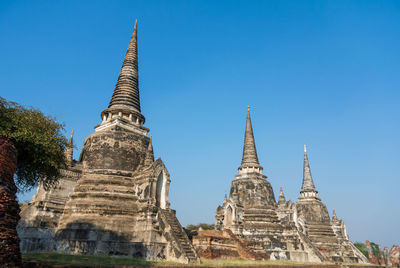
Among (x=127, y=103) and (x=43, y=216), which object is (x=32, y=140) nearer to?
(x=43, y=216)

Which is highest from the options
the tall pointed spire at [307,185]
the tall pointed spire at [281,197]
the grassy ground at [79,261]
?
the tall pointed spire at [307,185]

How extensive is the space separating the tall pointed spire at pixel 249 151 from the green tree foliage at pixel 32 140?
21733 millimetres

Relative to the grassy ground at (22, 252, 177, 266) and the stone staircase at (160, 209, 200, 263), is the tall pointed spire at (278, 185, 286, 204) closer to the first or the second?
the stone staircase at (160, 209, 200, 263)

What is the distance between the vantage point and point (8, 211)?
8.70 metres

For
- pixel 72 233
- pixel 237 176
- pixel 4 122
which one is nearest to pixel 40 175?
pixel 4 122

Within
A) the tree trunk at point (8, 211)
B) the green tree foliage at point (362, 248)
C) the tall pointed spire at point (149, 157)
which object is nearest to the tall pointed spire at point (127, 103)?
the tall pointed spire at point (149, 157)

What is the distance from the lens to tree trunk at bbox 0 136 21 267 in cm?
805

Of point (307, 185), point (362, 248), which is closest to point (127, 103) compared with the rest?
point (307, 185)

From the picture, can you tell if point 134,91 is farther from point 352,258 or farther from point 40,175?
point 352,258

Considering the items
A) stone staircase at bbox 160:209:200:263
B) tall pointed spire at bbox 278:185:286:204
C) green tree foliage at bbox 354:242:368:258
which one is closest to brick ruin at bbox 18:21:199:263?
stone staircase at bbox 160:209:200:263

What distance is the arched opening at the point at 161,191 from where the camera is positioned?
64.6 feet

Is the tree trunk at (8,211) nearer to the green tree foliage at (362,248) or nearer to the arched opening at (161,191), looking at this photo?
the arched opening at (161,191)

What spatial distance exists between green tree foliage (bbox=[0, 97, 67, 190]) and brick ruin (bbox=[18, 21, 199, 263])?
1444mm

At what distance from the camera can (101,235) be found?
55.2 ft
